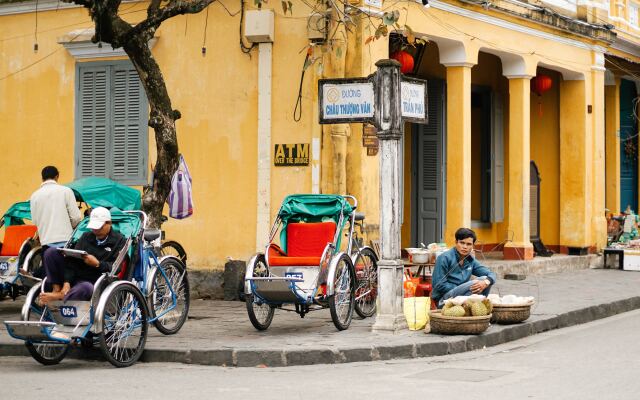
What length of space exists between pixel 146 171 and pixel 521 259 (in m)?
6.77

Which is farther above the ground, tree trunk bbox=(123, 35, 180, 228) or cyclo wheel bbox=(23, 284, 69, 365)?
tree trunk bbox=(123, 35, 180, 228)

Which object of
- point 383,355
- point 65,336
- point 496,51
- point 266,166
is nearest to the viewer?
point 65,336

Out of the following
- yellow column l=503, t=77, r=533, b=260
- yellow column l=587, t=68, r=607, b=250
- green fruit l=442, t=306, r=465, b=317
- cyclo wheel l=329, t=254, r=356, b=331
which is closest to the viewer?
green fruit l=442, t=306, r=465, b=317

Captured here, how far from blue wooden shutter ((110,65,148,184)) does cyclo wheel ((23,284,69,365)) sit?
6384mm

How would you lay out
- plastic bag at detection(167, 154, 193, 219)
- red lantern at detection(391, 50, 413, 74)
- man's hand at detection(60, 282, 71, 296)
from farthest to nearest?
1. red lantern at detection(391, 50, 413, 74)
2. plastic bag at detection(167, 154, 193, 219)
3. man's hand at detection(60, 282, 71, 296)

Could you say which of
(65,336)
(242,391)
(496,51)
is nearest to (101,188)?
(65,336)

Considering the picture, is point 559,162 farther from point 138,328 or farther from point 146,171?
point 138,328

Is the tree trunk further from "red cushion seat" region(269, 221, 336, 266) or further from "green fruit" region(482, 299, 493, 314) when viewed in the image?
"green fruit" region(482, 299, 493, 314)

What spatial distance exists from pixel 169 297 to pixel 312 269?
60.0 inches

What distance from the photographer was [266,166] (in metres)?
14.5

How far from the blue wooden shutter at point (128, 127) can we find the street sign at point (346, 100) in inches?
217

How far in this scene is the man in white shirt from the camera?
1170cm

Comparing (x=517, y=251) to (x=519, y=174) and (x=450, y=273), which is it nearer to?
(x=519, y=174)

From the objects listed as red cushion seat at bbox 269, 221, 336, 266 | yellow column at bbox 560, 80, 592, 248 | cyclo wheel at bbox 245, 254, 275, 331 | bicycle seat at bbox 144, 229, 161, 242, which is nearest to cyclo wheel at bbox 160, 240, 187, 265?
red cushion seat at bbox 269, 221, 336, 266
